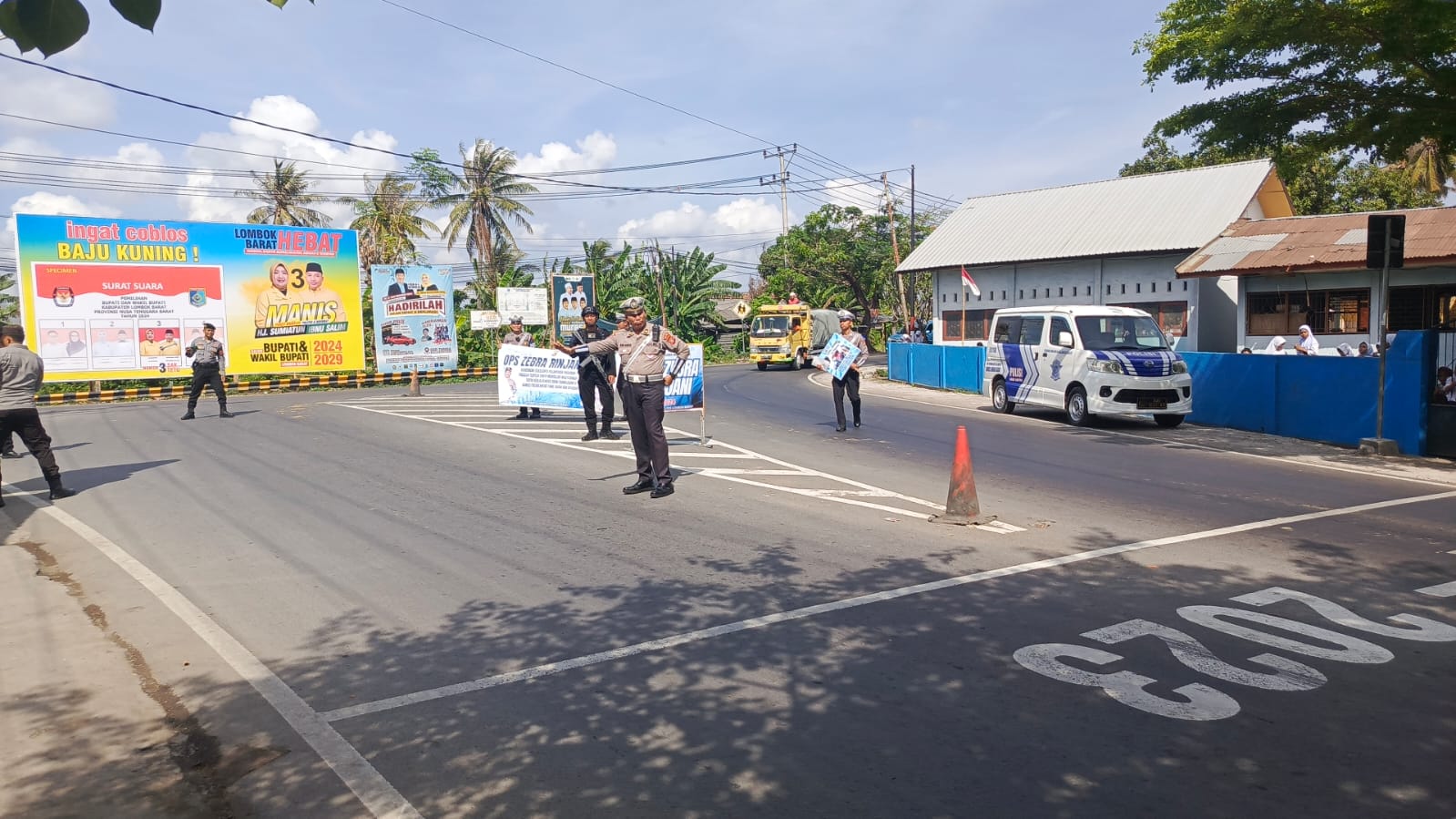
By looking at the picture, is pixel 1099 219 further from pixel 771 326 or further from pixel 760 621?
pixel 760 621

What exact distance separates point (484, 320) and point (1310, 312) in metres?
26.3

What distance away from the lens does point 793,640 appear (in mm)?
5680

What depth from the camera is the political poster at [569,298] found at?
37.5m

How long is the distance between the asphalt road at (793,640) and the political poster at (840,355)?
3.69m

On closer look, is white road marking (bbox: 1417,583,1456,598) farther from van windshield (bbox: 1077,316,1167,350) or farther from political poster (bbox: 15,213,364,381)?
political poster (bbox: 15,213,364,381)

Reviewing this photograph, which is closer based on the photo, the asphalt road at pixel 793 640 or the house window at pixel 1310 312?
the asphalt road at pixel 793 640

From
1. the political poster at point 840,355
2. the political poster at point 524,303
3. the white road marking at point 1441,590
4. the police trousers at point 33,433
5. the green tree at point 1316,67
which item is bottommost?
the white road marking at point 1441,590

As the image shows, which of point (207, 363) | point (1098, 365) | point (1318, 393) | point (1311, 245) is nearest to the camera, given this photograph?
point (1318, 393)

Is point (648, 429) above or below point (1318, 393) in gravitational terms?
above

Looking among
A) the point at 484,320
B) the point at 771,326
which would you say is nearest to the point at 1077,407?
the point at 771,326

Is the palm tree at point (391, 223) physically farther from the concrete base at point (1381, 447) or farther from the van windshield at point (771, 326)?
the concrete base at point (1381, 447)

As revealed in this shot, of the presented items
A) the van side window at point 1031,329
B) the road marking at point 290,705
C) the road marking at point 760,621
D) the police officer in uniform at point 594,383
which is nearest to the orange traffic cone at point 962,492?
the road marking at point 760,621

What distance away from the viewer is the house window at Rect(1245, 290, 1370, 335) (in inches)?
1003

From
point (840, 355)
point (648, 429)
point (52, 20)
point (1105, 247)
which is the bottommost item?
point (648, 429)
